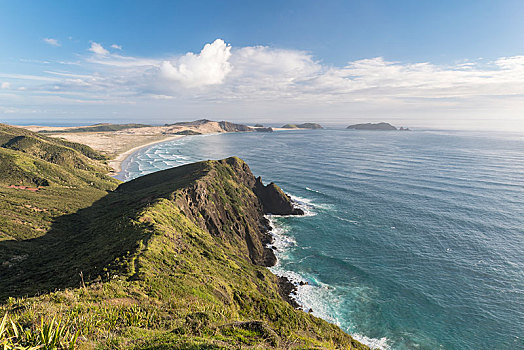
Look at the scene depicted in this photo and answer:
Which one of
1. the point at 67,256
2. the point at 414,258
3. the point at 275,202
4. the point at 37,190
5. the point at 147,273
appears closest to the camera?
the point at 147,273

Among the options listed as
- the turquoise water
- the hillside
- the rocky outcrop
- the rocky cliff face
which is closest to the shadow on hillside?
the hillside

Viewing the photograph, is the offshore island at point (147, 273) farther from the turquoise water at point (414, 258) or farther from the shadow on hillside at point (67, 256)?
the turquoise water at point (414, 258)

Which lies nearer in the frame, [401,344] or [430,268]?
[401,344]

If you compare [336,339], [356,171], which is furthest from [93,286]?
[356,171]

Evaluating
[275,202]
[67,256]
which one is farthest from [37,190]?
[275,202]

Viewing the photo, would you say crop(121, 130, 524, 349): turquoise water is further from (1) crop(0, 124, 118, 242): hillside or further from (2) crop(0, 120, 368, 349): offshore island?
(1) crop(0, 124, 118, 242): hillside

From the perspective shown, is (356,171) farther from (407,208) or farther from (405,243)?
(405,243)

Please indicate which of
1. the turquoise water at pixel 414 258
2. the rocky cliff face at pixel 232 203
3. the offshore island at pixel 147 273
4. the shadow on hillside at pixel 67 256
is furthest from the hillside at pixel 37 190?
the turquoise water at pixel 414 258

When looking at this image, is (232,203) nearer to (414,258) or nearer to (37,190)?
(414,258)
